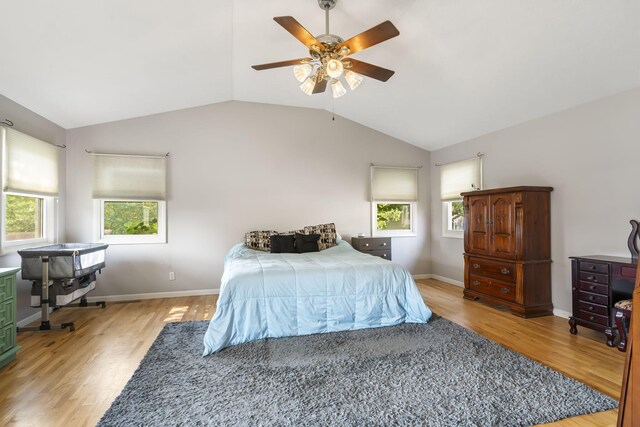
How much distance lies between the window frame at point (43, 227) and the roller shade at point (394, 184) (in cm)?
451

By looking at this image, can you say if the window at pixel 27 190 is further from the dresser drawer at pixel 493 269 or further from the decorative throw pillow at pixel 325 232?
the dresser drawer at pixel 493 269

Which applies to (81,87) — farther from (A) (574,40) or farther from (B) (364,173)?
(A) (574,40)

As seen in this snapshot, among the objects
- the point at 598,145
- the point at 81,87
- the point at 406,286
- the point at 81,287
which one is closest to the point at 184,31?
the point at 81,87

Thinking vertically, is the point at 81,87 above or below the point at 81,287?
above

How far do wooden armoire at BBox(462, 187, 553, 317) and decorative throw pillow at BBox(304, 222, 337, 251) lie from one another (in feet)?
6.83

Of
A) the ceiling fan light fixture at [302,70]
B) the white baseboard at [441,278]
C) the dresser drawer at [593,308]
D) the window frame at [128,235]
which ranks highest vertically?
the ceiling fan light fixture at [302,70]

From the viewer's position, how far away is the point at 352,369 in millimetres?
2332

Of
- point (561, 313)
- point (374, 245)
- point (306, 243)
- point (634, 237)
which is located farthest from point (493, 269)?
point (306, 243)

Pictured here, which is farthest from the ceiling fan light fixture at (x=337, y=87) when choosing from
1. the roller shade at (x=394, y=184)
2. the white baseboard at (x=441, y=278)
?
the white baseboard at (x=441, y=278)

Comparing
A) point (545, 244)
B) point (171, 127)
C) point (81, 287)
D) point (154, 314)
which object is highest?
point (171, 127)

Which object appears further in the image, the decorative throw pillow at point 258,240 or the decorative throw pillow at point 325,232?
the decorative throw pillow at point 325,232

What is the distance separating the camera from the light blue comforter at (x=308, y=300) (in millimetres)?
2789

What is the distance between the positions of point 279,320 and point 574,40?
3.42 m

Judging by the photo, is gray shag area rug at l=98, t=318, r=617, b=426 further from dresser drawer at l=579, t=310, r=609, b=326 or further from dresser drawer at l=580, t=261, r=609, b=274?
→ dresser drawer at l=580, t=261, r=609, b=274
